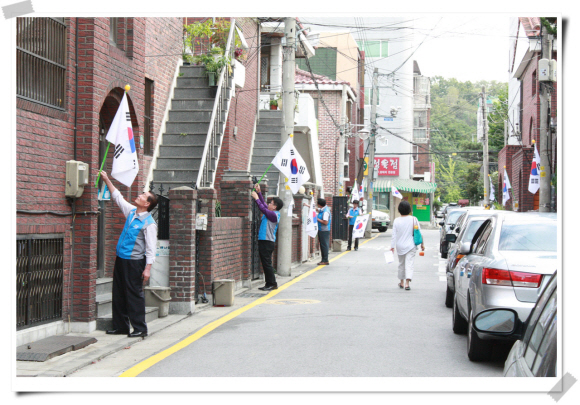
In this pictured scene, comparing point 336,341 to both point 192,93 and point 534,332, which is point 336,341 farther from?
point 192,93

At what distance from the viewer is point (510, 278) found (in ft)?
23.5

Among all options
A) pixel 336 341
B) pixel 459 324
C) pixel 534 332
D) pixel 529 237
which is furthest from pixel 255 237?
pixel 534 332

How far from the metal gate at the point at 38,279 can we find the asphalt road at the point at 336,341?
66.1 inches

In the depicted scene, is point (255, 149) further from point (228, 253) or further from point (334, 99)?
point (334, 99)

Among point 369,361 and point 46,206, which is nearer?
point 369,361

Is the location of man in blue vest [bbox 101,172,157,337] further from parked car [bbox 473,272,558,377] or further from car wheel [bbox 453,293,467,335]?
parked car [bbox 473,272,558,377]

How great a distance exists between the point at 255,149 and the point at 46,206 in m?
15.3

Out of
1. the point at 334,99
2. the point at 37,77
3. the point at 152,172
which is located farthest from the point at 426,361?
the point at 334,99

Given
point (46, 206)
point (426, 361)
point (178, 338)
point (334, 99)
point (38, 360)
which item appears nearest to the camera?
point (38, 360)

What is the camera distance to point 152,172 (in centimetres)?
1641

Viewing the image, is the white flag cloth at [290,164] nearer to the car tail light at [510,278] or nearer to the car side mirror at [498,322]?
the car tail light at [510,278]

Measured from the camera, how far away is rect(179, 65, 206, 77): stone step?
60.8 ft

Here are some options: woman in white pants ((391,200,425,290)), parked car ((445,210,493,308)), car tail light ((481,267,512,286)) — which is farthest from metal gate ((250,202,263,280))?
car tail light ((481,267,512,286))

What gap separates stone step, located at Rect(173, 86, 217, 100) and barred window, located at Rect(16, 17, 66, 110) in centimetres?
914
